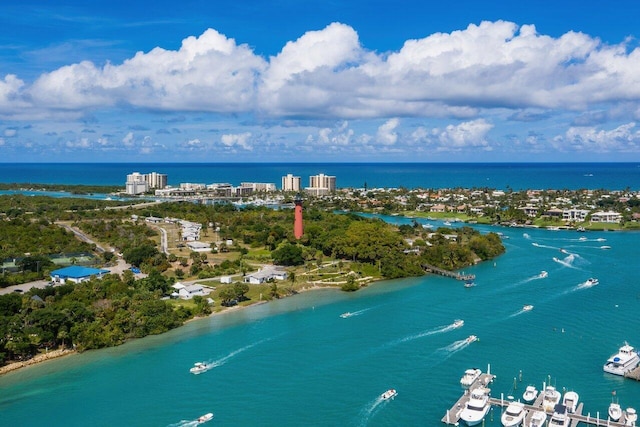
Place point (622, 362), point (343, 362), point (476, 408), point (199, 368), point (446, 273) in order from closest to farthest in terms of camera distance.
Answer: point (476, 408) < point (622, 362) < point (199, 368) < point (343, 362) < point (446, 273)

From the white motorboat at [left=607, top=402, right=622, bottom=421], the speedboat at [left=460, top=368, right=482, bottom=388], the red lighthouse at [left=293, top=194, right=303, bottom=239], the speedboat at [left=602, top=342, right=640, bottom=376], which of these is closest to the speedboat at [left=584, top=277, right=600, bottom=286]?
the speedboat at [left=602, top=342, right=640, bottom=376]

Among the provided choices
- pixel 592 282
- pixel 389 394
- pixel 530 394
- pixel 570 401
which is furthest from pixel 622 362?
pixel 592 282

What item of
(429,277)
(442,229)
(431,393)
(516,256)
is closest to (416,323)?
(431,393)

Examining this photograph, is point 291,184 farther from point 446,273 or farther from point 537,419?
point 537,419

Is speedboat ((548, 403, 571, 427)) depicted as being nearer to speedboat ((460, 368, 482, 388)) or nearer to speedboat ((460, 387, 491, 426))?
speedboat ((460, 387, 491, 426))

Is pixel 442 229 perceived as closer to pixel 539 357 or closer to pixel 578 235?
pixel 578 235

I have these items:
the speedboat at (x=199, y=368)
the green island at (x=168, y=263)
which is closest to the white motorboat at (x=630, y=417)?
the speedboat at (x=199, y=368)

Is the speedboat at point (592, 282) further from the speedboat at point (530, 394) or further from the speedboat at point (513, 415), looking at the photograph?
the speedboat at point (513, 415)
